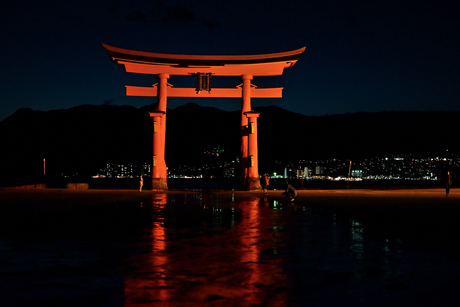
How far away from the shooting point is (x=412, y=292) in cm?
534

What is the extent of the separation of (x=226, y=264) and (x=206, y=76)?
27.0 meters

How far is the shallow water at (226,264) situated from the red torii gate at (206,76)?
20230mm

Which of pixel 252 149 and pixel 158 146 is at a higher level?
pixel 158 146

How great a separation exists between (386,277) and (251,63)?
89.3 feet

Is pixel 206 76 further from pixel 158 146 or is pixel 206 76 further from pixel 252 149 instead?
pixel 252 149

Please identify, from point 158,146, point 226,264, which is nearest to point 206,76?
point 158,146

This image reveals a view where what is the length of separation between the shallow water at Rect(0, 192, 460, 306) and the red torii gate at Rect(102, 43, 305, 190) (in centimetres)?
2023

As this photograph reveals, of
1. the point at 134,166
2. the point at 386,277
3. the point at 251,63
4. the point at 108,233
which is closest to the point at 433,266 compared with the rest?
the point at 386,277

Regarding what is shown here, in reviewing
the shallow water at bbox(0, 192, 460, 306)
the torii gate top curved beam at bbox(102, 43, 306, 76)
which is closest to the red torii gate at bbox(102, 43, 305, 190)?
the torii gate top curved beam at bbox(102, 43, 306, 76)

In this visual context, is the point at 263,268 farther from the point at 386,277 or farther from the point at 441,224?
the point at 441,224

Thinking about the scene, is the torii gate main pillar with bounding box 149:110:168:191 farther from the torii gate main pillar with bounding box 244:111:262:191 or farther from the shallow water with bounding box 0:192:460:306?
the shallow water with bounding box 0:192:460:306

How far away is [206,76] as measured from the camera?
33.0 metres

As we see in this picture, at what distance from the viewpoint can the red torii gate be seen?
3147 centimetres

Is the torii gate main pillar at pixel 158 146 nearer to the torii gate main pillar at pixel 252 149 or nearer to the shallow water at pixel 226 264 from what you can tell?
the torii gate main pillar at pixel 252 149
